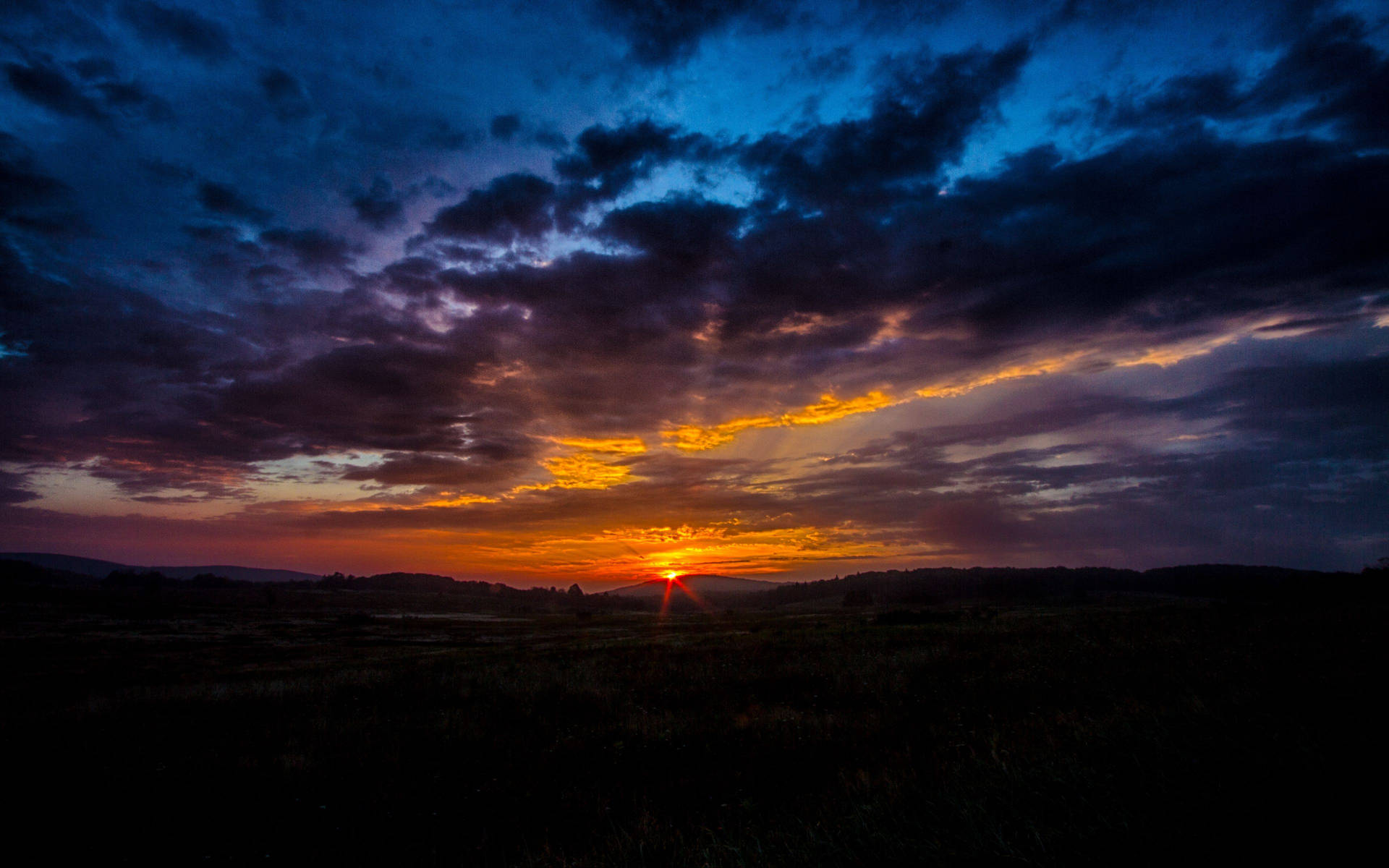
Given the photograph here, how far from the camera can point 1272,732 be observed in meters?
4.51

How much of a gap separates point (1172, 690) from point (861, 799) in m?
6.45

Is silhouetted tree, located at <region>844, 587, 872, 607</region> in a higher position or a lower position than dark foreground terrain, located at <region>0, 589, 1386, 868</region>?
lower

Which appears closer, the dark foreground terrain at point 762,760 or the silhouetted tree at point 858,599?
the dark foreground terrain at point 762,760

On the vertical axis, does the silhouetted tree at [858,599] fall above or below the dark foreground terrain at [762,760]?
below

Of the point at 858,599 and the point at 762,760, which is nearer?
the point at 762,760

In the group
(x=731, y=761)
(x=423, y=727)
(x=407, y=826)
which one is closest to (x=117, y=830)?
(x=407, y=826)

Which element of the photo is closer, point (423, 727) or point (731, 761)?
point (731, 761)

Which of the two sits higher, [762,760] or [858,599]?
[762,760]

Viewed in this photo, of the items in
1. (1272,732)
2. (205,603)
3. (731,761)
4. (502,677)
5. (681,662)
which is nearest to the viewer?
(1272,732)

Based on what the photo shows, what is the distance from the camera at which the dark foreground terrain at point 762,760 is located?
371cm

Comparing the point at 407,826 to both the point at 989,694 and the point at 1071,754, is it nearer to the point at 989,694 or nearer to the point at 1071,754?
the point at 1071,754

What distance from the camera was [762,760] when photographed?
8.13m

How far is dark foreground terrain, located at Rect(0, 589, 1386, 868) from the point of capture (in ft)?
12.2

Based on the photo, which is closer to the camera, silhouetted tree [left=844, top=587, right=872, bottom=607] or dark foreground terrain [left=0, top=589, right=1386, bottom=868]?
dark foreground terrain [left=0, top=589, right=1386, bottom=868]
